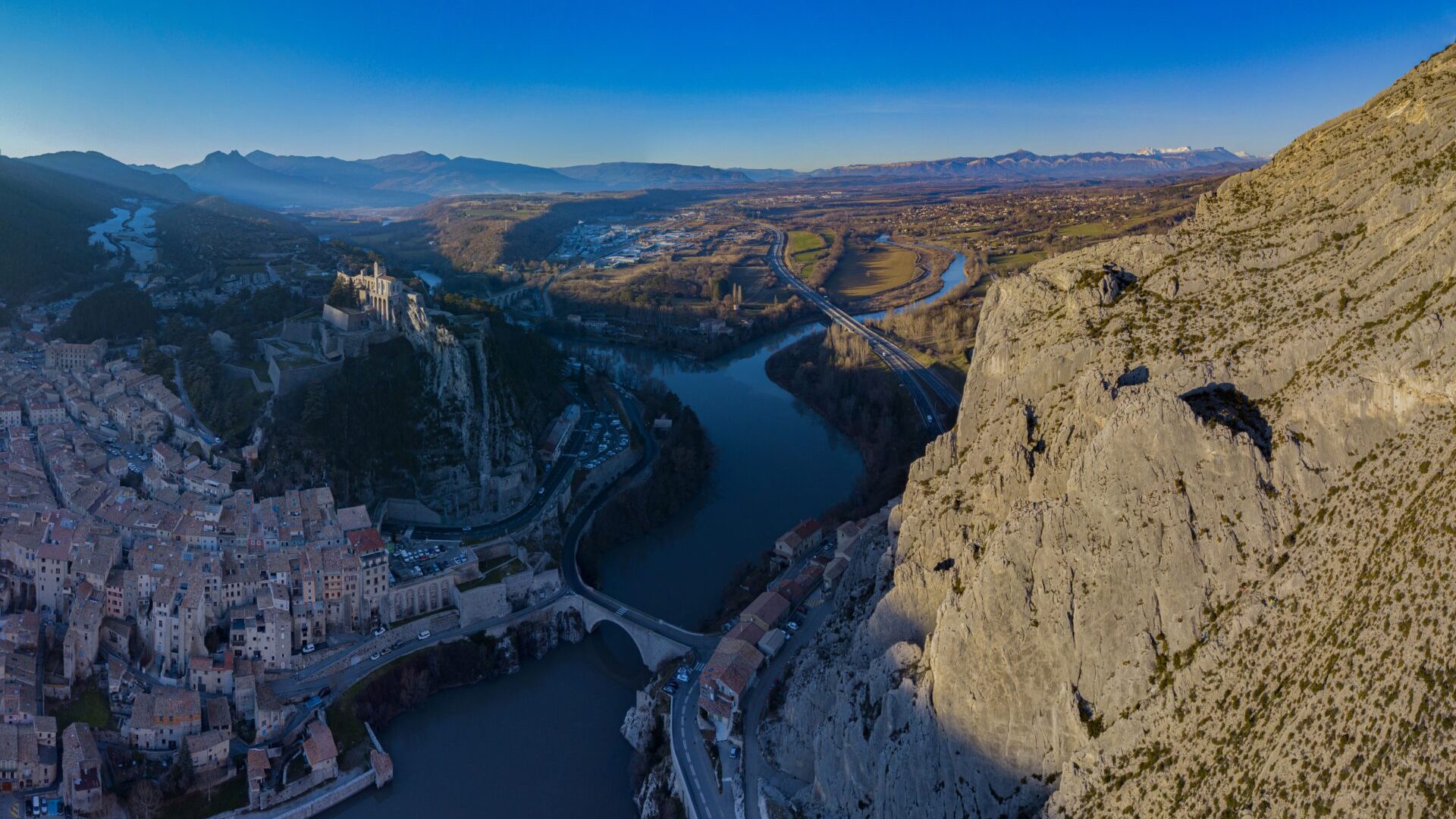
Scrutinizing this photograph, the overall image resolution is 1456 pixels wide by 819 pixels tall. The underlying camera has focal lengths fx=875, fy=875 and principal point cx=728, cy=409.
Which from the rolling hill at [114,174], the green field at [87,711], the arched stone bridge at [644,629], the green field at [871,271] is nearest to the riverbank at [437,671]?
the arched stone bridge at [644,629]

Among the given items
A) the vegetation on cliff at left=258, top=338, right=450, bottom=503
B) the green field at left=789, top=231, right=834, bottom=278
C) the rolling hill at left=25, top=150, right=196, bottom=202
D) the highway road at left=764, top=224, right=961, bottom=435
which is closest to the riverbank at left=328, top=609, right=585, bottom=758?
the vegetation on cliff at left=258, top=338, right=450, bottom=503

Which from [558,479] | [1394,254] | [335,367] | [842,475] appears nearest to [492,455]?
[558,479]

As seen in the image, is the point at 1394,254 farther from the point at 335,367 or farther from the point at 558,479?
the point at 335,367

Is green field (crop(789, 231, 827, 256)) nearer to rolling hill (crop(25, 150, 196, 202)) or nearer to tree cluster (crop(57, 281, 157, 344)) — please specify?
tree cluster (crop(57, 281, 157, 344))

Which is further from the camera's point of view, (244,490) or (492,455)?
(492,455)

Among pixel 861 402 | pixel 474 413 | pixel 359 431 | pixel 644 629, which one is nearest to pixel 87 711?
pixel 359 431

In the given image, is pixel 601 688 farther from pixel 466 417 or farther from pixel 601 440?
pixel 601 440
